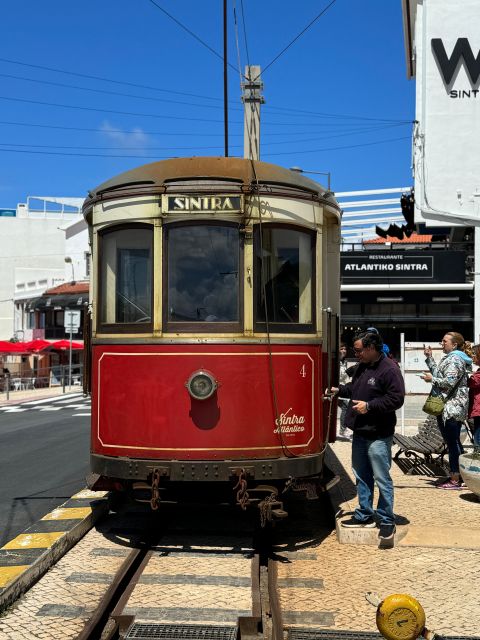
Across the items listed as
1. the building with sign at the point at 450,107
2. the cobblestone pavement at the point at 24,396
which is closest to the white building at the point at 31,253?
the cobblestone pavement at the point at 24,396

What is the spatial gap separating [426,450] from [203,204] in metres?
5.03

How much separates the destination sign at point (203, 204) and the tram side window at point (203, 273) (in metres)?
0.14

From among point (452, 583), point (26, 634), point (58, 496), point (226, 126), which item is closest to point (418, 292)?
point (226, 126)

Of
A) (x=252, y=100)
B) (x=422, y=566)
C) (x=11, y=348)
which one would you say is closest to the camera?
(x=422, y=566)

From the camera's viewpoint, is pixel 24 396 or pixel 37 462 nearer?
pixel 37 462

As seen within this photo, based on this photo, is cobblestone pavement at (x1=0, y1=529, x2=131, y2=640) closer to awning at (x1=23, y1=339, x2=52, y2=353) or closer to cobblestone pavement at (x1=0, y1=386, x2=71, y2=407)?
cobblestone pavement at (x1=0, y1=386, x2=71, y2=407)

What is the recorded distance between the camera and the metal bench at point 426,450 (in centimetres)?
920

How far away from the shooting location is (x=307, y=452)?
6012 mm

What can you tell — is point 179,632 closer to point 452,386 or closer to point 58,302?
point 452,386

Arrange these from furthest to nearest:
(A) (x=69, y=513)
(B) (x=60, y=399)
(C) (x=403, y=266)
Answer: (C) (x=403, y=266) < (B) (x=60, y=399) < (A) (x=69, y=513)

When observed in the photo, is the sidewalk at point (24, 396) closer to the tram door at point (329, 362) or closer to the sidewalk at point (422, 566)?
the tram door at point (329, 362)

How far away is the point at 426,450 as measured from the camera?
9109 millimetres

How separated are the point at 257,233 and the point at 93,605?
3173 mm

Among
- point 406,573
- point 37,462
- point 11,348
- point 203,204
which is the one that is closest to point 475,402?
point 406,573
